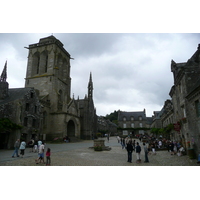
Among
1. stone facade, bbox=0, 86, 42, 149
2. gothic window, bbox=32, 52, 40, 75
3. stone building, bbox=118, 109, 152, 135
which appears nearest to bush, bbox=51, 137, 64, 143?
stone facade, bbox=0, 86, 42, 149

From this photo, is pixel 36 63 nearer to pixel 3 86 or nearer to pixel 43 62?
pixel 43 62

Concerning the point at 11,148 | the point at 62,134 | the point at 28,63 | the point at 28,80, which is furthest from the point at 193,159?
the point at 28,63

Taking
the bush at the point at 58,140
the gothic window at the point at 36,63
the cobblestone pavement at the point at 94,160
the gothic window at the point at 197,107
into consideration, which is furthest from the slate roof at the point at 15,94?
the gothic window at the point at 197,107

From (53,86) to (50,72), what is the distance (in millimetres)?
3917

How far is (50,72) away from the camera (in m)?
36.7

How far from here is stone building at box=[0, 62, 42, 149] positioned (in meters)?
19.5

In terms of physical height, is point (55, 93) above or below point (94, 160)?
above

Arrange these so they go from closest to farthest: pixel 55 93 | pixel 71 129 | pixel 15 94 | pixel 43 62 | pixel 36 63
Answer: pixel 15 94, pixel 55 93, pixel 71 129, pixel 43 62, pixel 36 63

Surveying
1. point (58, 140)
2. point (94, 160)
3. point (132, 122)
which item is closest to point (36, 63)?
point (58, 140)

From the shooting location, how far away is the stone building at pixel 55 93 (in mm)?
31969

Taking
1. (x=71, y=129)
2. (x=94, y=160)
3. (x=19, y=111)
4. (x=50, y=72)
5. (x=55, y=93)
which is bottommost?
(x=94, y=160)

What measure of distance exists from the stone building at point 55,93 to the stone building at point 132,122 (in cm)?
1336

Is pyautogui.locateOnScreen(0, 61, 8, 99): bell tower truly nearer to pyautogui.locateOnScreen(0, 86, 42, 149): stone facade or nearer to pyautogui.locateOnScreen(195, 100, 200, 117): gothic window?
pyautogui.locateOnScreen(0, 86, 42, 149): stone facade

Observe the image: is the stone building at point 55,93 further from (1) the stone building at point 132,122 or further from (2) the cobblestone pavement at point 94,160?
(2) the cobblestone pavement at point 94,160
